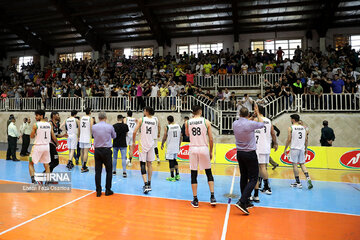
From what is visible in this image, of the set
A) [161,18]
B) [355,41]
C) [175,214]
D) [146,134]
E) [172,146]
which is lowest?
[175,214]

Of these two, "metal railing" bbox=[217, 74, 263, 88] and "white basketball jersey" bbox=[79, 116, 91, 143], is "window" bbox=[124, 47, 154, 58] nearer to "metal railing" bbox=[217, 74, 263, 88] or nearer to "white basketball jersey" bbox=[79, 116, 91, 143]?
"metal railing" bbox=[217, 74, 263, 88]

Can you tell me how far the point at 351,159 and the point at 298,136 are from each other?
4.45 metres

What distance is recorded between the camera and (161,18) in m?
20.1

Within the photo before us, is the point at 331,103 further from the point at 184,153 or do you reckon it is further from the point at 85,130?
the point at 85,130

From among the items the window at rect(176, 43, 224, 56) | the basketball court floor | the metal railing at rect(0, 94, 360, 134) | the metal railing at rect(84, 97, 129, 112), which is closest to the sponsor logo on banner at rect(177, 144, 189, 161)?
the metal railing at rect(0, 94, 360, 134)

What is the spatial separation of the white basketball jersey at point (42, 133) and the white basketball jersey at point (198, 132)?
145 inches

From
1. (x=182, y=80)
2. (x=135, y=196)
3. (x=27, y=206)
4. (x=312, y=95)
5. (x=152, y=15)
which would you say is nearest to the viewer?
(x=27, y=206)

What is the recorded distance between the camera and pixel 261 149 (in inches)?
237

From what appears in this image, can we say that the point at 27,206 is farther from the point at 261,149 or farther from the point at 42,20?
the point at 42,20

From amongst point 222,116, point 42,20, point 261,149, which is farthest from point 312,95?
point 42,20

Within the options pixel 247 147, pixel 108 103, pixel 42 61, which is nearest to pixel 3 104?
pixel 42 61

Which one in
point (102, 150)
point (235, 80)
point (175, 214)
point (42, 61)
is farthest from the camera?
point (42, 61)

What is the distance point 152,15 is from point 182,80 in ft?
22.7

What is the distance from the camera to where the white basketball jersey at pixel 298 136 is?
6.97m
